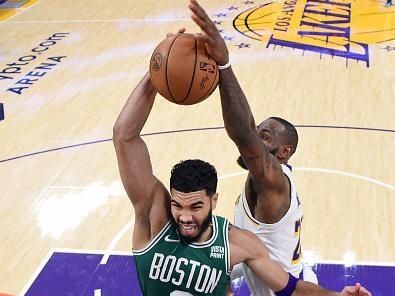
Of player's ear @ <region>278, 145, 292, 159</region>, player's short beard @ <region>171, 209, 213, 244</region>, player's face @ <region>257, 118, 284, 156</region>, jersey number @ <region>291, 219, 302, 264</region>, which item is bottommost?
jersey number @ <region>291, 219, 302, 264</region>

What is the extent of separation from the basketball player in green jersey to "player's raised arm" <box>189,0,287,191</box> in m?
0.21

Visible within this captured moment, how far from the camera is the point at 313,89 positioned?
28.6 ft

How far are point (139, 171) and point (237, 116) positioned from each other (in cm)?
51

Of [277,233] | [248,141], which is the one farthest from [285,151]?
[248,141]

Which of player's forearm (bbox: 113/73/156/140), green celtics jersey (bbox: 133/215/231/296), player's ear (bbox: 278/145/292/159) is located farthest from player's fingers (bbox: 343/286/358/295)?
player's forearm (bbox: 113/73/156/140)

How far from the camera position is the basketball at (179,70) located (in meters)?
2.75

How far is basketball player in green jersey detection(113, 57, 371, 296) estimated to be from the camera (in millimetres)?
2559

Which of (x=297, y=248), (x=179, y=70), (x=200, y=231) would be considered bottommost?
(x=297, y=248)

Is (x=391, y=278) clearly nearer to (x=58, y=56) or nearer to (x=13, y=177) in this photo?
(x=13, y=177)

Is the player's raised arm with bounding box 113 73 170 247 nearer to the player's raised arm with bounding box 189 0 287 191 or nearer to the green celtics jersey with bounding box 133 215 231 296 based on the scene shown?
the green celtics jersey with bounding box 133 215 231 296

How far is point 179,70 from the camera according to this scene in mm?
2793

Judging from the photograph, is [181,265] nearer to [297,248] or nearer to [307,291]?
[307,291]

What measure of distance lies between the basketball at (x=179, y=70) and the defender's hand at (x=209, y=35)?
0.14m

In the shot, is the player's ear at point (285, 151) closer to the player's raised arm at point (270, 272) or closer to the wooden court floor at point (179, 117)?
the player's raised arm at point (270, 272)
